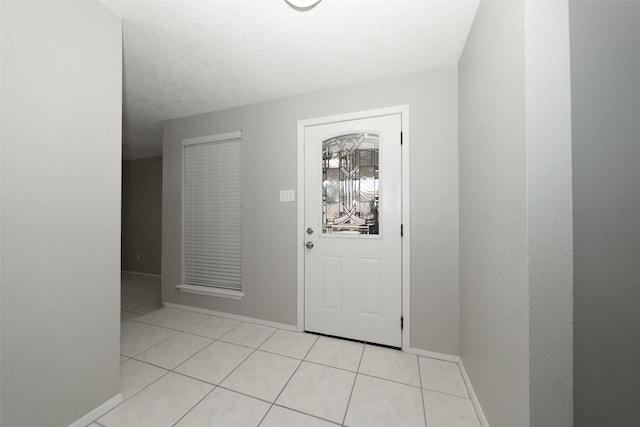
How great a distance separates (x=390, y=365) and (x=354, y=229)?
45.7 inches

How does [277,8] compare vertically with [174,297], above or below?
→ above

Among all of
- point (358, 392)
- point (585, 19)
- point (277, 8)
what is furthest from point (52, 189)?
point (585, 19)

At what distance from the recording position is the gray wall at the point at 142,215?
4.83 metres

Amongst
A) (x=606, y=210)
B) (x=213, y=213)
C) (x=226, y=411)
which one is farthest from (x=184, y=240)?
(x=606, y=210)

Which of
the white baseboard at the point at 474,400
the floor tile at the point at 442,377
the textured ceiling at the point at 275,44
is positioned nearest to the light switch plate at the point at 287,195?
the textured ceiling at the point at 275,44

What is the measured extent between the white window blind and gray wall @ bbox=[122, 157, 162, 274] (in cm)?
258

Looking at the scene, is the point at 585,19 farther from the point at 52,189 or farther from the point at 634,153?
the point at 52,189

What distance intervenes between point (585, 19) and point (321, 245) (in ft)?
6.77

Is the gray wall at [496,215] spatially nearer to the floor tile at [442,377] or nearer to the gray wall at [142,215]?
the floor tile at [442,377]

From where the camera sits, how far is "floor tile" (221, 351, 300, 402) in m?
1.50

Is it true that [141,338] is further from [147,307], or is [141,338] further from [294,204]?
[294,204]

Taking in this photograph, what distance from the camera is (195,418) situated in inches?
50.8

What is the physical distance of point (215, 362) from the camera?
1.80m

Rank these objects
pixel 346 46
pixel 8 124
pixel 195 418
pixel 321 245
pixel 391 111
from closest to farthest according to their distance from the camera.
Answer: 1. pixel 8 124
2. pixel 195 418
3. pixel 346 46
4. pixel 391 111
5. pixel 321 245
